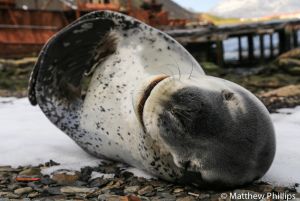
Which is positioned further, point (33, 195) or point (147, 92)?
point (33, 195)

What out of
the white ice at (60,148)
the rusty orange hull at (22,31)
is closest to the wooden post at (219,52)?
the rusty orange hull at (22,31)

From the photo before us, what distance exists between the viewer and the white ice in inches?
105

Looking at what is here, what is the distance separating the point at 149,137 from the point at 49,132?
1708 millimetres

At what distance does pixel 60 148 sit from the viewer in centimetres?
345

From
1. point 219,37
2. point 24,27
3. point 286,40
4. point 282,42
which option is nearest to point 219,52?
point 219,37

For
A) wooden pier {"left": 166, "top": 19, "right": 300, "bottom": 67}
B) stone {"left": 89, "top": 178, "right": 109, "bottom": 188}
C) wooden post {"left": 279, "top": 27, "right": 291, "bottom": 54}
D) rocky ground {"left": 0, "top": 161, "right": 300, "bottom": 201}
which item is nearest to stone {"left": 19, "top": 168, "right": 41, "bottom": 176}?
rocky ground {"left": 0, "top": 161, "right": 300, "bottom": 201}

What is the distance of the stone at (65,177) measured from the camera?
8.95 ft

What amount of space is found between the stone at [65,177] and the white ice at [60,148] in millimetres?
146

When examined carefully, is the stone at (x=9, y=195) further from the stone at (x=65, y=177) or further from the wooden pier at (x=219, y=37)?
the wooden pier at (x=219, y=37)

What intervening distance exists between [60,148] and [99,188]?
926 millimetres

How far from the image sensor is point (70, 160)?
317 centimetres

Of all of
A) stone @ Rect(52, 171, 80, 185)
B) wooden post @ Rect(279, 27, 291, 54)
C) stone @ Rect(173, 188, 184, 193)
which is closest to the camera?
stone @ Rect(173, 188, 184, 193)

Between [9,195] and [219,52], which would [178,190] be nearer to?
[9,195]

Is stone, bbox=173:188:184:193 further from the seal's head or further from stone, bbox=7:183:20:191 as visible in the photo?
stone, bbox=7:183:20:191
